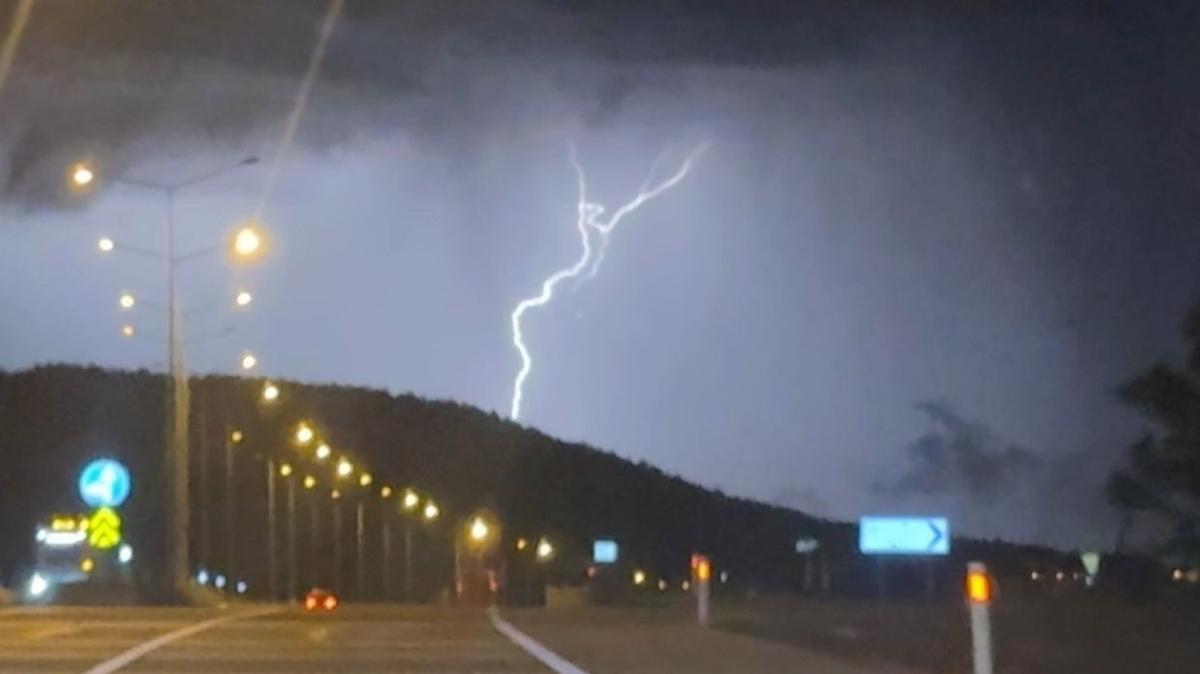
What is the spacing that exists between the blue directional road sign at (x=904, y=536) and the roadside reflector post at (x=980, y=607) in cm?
1216

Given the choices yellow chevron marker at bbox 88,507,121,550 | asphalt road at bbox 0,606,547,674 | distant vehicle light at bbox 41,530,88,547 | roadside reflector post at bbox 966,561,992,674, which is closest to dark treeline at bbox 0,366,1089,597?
distant vehicle light at bbox 41,530,88,547

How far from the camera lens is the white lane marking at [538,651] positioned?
21.1 metres

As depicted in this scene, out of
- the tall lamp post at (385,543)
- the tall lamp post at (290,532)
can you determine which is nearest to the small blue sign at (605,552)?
the tall lamp post at (290,532)

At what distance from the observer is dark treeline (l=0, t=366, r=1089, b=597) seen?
361ft

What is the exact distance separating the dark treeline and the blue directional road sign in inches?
1275

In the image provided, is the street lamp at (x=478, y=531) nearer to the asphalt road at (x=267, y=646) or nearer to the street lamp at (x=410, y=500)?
the street lamp at (x=410, y=500)

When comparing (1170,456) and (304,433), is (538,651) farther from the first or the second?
(304,433)

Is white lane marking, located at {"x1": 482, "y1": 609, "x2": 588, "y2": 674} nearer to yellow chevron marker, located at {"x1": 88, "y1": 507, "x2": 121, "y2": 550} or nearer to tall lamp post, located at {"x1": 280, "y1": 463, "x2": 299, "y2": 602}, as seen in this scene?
yellow chevron marker, located at {"x1": 88, "y1": 507, "x2": 121, "y2": 550}

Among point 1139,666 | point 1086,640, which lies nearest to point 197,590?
point 1086,640

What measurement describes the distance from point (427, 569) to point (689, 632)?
368ft

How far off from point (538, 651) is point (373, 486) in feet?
395

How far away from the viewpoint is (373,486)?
A: 143m

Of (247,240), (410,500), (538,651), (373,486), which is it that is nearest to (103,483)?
(247,240)

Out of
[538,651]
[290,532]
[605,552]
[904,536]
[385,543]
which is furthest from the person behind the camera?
[385,543]
